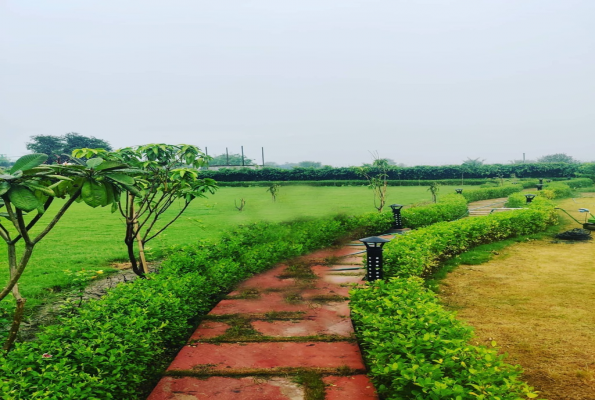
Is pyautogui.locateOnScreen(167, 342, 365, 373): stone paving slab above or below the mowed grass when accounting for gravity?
below

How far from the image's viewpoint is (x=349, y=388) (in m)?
2.91

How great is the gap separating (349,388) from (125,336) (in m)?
1.54

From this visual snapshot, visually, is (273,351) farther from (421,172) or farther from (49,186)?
(421,172)

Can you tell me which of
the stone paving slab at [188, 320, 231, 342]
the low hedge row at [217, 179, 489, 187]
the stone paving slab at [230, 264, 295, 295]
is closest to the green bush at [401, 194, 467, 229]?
the stone paving slab at [230, 264, 295, 295]

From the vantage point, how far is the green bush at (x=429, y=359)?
219 centimetres

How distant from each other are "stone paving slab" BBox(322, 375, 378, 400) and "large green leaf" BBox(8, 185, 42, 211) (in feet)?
6.81

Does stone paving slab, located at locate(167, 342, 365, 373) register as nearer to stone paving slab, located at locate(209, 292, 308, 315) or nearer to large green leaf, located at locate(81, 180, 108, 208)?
stone paving slab, located at locate(209, 292, 308, 315)

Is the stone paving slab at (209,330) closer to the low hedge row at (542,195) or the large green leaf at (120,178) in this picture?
the large green leaf at (120,178)

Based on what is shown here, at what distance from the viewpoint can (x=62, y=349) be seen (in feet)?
8.56

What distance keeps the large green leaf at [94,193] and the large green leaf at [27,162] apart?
25 cm

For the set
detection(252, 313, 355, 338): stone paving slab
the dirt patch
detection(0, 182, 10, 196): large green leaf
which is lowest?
detection(252, 313, 355, 338): stone paving slab

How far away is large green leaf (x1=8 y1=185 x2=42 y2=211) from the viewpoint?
206 cm

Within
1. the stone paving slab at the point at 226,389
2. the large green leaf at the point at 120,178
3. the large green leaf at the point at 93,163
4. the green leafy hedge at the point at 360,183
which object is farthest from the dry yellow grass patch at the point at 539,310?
the green leafy hedge at the point at 360,183

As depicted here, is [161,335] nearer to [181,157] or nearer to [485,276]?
[181,157]
